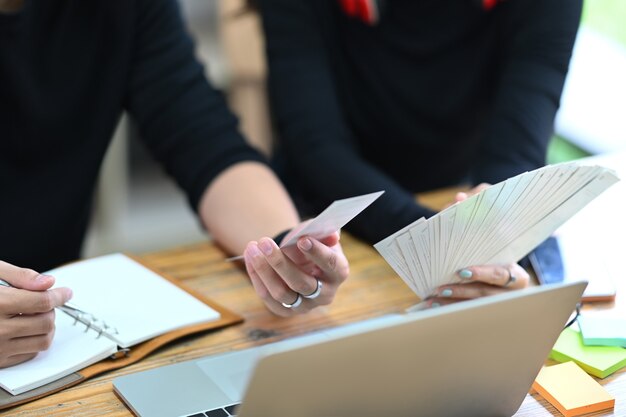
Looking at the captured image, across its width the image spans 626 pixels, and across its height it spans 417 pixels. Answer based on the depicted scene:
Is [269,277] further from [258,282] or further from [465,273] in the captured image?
[465,273]

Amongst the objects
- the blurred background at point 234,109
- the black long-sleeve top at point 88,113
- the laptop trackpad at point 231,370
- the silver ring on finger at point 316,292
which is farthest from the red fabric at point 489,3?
the blurred background at point 234,109

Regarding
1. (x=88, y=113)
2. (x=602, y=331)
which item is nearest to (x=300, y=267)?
(x=602, y=331)

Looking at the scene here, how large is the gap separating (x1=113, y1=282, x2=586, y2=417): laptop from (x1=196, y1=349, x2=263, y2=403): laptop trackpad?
0.12 ft

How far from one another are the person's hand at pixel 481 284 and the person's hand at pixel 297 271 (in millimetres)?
119

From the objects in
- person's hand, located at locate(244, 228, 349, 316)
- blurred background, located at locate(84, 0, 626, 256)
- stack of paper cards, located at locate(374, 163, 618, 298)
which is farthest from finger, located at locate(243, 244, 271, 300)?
blurred background, located at locate(84, 0, 626, 256)

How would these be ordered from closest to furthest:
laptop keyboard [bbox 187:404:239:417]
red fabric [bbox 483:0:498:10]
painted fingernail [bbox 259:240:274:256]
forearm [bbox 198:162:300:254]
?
laptop keyboard [bbox 187:404:239:417], painted fingernail [bbox 259:240:274:256], forearm [bbox 198:162:300:254], red fabric [bbox 483:0:498:10]

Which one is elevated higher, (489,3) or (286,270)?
(489,3)

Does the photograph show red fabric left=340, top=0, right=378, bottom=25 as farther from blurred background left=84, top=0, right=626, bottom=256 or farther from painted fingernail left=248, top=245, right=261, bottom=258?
blurred background left=84, top=0, right=626, bottom=256

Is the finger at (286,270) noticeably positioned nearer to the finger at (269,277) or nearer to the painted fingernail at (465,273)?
the finger at (269,277)

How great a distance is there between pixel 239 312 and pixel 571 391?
16.5 inches

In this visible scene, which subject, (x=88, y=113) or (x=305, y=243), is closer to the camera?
(x=305, y=243)

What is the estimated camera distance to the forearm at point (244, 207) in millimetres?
1266

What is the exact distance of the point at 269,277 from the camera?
999 mm

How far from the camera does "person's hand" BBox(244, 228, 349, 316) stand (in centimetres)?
96
